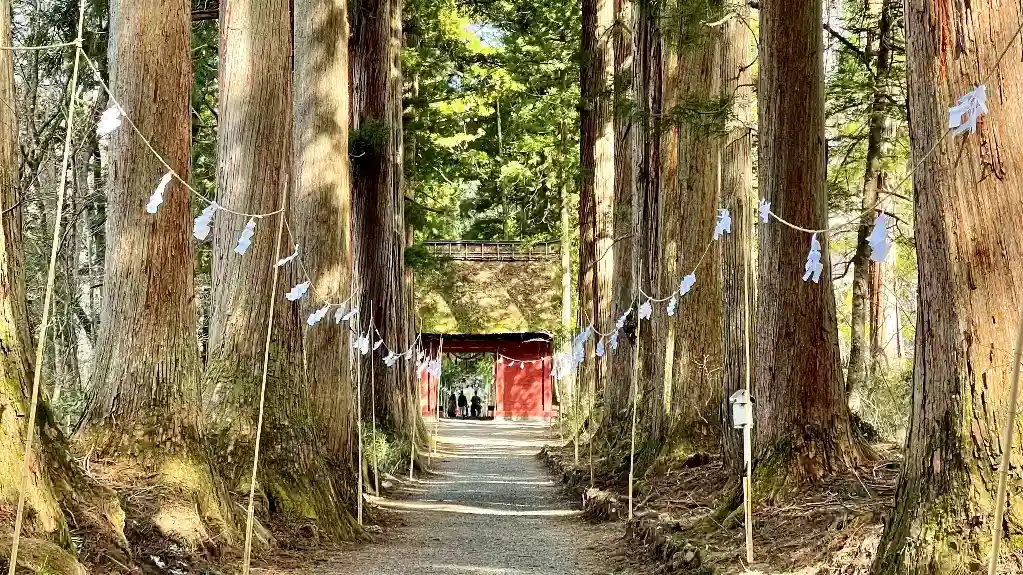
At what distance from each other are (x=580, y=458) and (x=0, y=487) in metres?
14.2

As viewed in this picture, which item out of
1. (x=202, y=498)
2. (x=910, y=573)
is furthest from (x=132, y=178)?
(x=910, y=573)

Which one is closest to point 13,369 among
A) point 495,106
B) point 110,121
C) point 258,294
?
point 110,121

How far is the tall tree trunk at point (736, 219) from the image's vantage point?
363 inches

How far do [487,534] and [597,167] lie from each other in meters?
9.63

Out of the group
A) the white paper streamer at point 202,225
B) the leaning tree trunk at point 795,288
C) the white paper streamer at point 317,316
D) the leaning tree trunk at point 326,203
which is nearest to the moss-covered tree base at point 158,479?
the white paper streamer at point 202,225

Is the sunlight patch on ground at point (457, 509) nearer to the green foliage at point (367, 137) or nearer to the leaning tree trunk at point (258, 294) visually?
the leaning tree trunk at point (258, 294)

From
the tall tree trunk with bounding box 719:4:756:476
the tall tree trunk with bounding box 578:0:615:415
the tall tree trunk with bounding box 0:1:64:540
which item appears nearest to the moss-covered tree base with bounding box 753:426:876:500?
the tall tree trunk with bounding box 719:4:756:476

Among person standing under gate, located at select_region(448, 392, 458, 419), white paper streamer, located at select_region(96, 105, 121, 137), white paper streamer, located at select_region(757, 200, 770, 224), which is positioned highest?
white paper streamer, located at select_region(96, 105, 121, 137)

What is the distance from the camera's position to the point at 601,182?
19797 millimetres

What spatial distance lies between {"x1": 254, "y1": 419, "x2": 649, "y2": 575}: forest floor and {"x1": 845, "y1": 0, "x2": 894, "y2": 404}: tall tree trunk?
12.0ft

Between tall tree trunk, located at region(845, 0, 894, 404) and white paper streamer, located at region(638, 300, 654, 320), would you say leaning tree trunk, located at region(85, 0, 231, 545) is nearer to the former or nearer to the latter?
white paper streamer, located at region(638, 300, 654, 320)

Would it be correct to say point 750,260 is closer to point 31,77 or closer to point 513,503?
point 513,503

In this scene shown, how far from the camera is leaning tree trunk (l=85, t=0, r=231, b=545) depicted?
23.8 feet

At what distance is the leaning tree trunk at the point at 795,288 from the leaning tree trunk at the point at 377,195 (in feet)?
29.8
